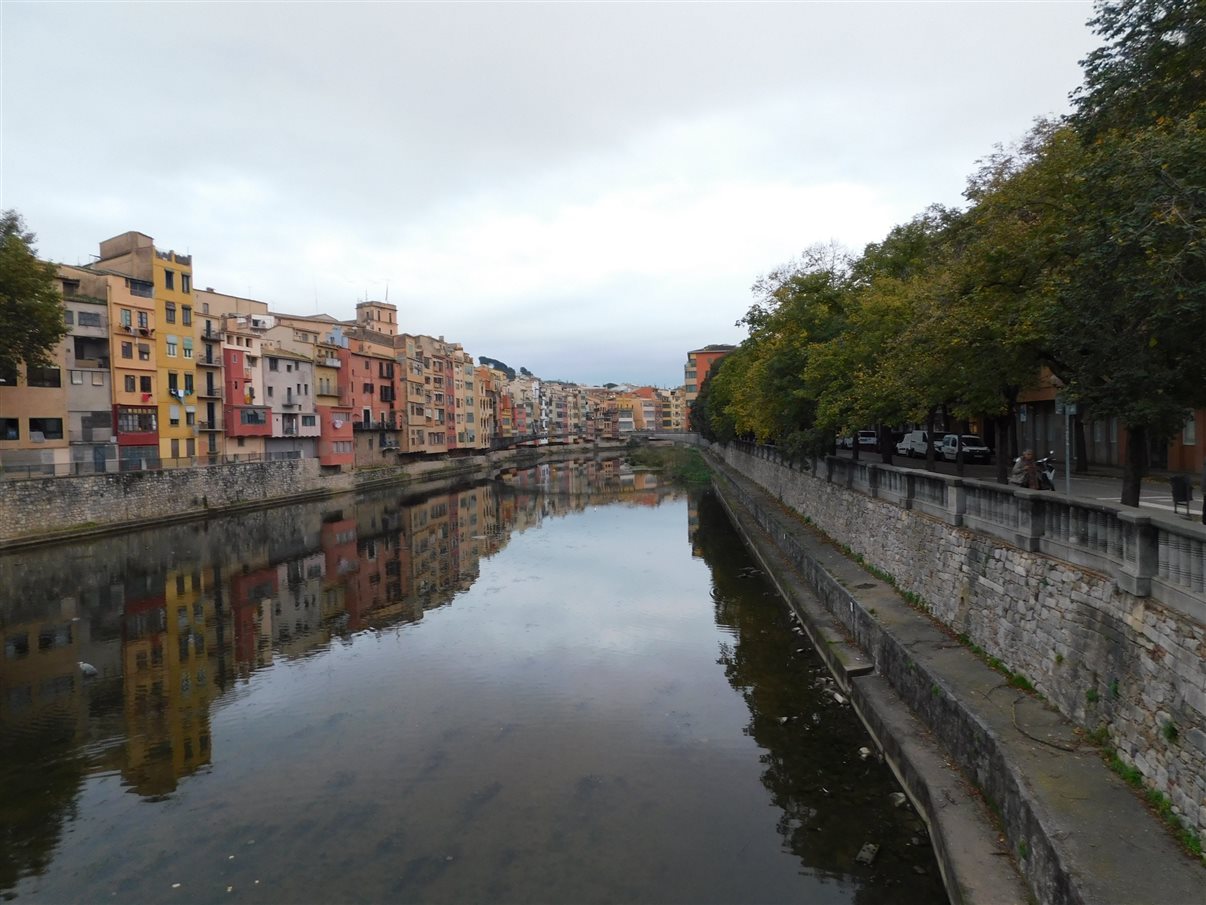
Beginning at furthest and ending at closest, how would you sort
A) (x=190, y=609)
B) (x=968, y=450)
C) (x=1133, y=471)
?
(x=968, y=450) → (x=190, y=609) → (x=1133, y=471)

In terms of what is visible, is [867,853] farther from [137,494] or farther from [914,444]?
[137,494]

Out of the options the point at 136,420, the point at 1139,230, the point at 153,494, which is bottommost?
the point at 153,494

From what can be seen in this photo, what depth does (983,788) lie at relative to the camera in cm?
875

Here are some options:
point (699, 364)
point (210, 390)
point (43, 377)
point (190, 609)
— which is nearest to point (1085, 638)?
point (190, 609)

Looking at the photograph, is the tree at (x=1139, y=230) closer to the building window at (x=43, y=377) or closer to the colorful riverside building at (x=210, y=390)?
the building window at (x=43, y=377)

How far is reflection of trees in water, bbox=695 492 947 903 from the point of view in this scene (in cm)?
895

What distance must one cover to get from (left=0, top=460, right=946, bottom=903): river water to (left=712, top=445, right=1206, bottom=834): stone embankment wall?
2.75 m

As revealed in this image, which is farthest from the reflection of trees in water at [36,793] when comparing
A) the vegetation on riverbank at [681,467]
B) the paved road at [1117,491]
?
the vegetation on riverbank at [681,467]

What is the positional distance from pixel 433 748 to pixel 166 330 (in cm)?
4514

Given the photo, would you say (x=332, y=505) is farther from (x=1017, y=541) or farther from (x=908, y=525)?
(x=1017, y=541)

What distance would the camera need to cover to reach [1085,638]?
8953 millimetres

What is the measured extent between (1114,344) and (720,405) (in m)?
56.1

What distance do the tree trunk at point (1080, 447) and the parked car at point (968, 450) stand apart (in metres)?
3.49

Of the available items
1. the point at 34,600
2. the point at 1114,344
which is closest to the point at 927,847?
the point at 1114,344
